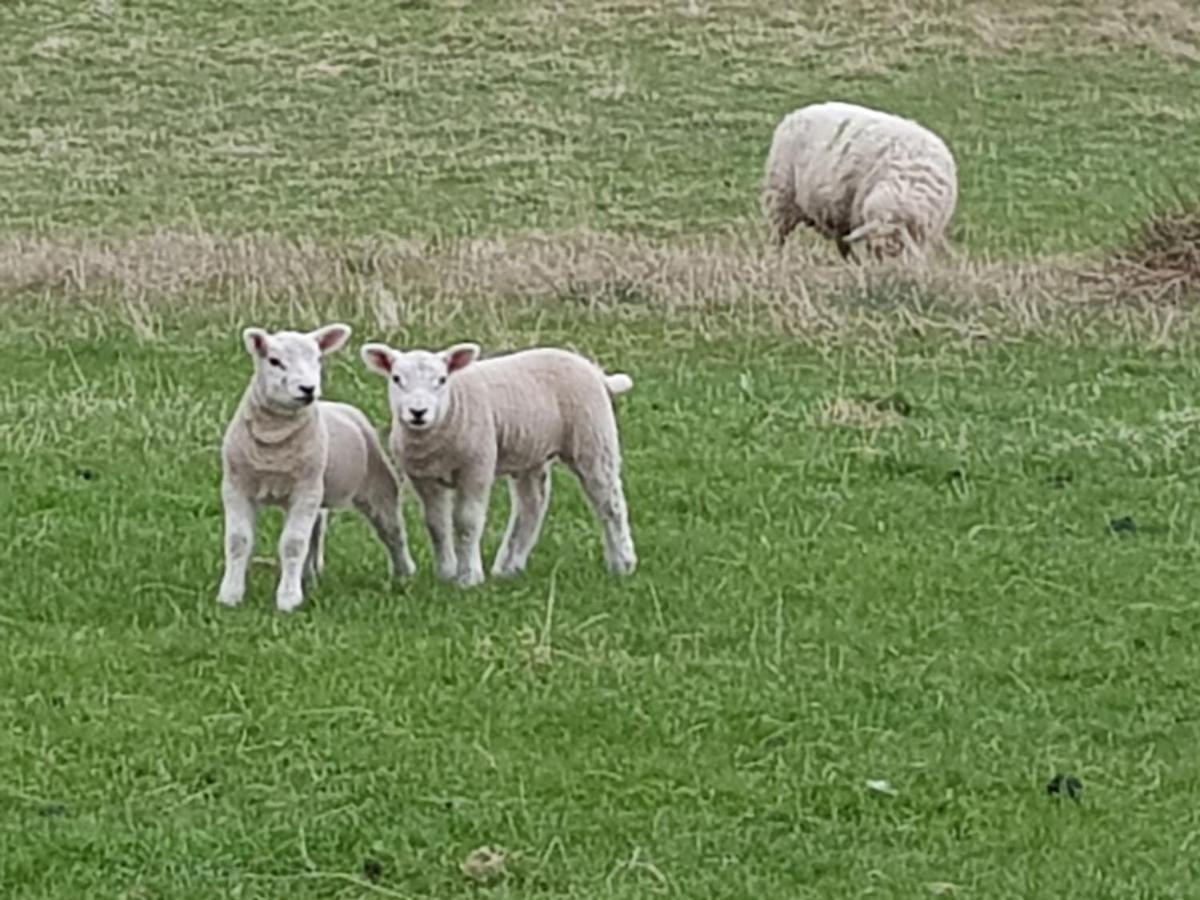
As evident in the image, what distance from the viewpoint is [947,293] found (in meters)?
13.9

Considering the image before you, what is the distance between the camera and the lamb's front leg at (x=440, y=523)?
8367 mm

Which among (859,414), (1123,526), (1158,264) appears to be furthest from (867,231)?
(1123,526)

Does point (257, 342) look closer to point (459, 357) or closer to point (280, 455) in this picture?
point (280, 455)

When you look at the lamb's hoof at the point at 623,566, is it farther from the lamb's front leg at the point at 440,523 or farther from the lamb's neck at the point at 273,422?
the lamb's neck at the point at 273,422

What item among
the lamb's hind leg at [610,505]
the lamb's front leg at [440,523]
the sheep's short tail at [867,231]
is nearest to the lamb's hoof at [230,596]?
the lamb's front leg at [440,523]

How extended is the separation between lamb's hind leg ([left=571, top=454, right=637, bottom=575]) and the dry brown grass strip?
441 centimetres

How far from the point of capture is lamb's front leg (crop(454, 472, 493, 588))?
27.1ft

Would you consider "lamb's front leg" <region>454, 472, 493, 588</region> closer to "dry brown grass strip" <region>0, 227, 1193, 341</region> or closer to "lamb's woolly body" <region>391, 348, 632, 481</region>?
"lamb's woolly body" <region>391, 348, 632, 481</region>

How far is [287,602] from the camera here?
7906 mm

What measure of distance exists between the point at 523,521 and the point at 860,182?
9686 millimetres

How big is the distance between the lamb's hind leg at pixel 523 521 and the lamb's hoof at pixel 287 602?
0.83m

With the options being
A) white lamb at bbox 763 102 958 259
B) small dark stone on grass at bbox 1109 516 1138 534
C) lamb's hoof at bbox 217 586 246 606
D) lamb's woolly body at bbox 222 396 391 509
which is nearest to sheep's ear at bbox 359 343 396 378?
lamb's woolly body at bbox 222 396 391 509

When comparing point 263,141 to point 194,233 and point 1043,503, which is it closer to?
point 194,233

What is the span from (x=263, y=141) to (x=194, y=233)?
682 cm
